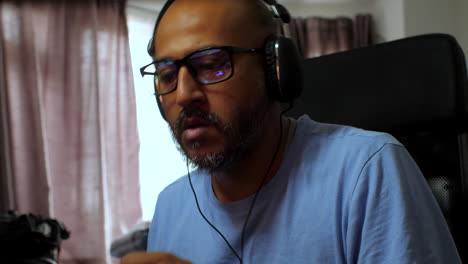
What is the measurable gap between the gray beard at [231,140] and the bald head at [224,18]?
0.48 ft

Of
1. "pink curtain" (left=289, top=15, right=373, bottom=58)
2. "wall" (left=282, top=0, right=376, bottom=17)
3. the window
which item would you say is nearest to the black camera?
the window

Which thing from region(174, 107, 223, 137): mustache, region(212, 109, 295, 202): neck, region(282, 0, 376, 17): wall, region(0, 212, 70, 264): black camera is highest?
region(282, 0, 376, 17): wall

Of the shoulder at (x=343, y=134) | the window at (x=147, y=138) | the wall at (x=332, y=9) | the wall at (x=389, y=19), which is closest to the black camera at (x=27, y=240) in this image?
the window at (x=147, y=138)

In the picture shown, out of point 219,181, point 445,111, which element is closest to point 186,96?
point 219,181

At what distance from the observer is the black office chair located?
85 cm

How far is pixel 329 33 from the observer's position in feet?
10.6

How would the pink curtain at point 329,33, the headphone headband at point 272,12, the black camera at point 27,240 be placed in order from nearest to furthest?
the headphone headband at point 272,12 → the black camera at point 27,240 → the pink curtain at point 329,33

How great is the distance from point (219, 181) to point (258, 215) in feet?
0.41

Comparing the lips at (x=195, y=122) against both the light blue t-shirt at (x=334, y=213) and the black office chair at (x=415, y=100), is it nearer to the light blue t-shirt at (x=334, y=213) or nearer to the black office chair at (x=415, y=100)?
the light blue t-shirt at (x=334, y=213)

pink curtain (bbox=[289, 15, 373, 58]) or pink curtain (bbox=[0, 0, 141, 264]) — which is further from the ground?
pink curtain (bbox=[289, 15, 373, 58])

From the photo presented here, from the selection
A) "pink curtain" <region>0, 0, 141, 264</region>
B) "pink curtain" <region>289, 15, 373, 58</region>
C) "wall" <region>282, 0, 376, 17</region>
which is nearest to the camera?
"pink curtain" <region>0, 0, 141, 264</region>

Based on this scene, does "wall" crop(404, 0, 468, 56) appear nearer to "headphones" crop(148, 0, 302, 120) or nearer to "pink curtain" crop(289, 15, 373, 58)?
"pink curtain" crop(289, 15, 373, 58)

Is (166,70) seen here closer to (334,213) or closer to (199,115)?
(199,115)

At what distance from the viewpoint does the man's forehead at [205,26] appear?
0.67 metres
